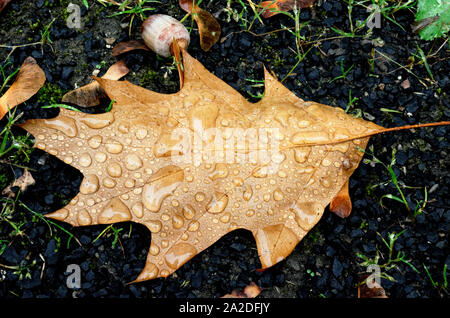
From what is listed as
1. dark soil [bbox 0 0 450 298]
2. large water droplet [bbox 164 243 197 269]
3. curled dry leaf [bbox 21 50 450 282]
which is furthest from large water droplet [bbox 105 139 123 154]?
large water droplet [bbox 164 243 197 269]

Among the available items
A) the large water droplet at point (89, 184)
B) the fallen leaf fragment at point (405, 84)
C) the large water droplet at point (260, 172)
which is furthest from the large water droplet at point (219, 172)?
the fallen leaf fragment at point (405, 84)

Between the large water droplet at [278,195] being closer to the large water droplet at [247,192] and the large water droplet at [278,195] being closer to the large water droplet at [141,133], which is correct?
the large water droplet at [247,192]

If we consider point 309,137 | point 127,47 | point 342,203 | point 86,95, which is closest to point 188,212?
point 309,137

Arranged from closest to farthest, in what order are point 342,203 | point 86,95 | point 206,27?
point 342,203 < point 86,95 < point 206,27

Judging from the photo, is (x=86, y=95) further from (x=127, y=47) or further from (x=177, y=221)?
(x=177, y=221)

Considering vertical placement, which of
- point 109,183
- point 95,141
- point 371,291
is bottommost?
point 371,291
